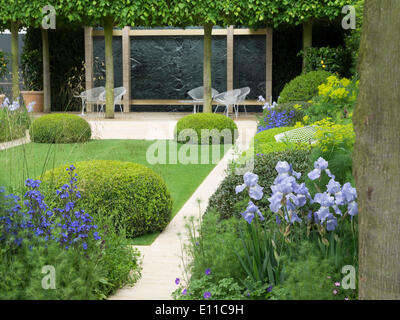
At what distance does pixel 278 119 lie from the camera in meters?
9.47

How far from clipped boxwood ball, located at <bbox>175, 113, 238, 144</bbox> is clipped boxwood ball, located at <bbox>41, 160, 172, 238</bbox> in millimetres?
5655

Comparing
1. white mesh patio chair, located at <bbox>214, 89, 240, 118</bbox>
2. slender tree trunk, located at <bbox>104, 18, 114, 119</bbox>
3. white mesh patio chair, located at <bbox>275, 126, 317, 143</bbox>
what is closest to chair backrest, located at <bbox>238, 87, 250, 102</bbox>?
white mesh patio chair, located at <bbox>214, 89, 240, 118</bbox>

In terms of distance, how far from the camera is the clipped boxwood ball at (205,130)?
35.1 feet

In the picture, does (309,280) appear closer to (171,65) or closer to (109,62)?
(109,62)

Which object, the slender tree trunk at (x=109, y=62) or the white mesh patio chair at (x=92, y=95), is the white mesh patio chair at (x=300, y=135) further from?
the white mesh patio chair at (x=92, y=95)

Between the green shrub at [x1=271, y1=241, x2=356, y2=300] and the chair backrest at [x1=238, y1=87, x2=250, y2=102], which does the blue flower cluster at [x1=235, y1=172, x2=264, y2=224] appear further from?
the chair backrest at [x1=238, y1=87, x2=250, y2=102]

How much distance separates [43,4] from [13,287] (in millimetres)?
12226

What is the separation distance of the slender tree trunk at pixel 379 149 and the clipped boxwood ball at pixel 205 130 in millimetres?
8552

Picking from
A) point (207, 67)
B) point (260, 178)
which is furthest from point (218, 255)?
point (207, 67)

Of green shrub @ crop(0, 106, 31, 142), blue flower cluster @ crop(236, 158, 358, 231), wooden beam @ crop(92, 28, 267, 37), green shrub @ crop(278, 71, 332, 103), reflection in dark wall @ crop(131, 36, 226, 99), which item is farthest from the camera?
reflection in dark wall @ crop(131, 36, 226, 99)

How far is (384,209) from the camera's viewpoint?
2.00 meters

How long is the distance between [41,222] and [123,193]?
1.46 meters

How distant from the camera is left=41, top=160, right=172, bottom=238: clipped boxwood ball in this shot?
4586mm
